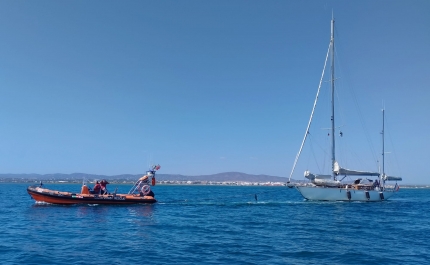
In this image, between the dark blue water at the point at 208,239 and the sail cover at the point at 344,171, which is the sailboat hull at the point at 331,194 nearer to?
the sail cover at the point at 344,171

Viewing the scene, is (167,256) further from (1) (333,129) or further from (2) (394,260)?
(1) (333,129)

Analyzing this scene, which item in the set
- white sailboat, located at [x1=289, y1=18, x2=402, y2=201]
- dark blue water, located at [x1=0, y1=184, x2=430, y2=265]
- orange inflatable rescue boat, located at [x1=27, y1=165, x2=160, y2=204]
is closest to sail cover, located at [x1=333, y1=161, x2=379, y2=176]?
white sailboat, located at [x1=289, y1=18, x2=402, y2=201]

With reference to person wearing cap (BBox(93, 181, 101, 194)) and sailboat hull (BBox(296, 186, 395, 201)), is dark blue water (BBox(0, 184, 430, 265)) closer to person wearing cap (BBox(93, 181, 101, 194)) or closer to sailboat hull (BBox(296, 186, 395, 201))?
person wearing cap (BBox(93, 181, 101, 194))

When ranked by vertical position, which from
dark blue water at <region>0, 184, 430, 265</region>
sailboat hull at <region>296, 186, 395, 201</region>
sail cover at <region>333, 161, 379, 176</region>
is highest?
sail cover at <region>333, 161, 379, 176</region>

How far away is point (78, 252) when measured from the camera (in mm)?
18266

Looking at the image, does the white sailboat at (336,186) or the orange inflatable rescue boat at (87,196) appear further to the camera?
the white sailboat at (336,186)

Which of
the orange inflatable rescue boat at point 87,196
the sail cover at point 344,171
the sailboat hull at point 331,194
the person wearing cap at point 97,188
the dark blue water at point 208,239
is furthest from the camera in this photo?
the sail cover at point 344,171

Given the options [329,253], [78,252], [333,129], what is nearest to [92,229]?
[78,252]

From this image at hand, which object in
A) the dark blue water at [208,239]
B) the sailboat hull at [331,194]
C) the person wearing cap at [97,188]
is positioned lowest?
the dark blue water at [208,239]

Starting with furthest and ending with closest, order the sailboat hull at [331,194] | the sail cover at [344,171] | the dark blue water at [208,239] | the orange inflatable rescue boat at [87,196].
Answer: the sail cover at [344,171] → the sailboat hull at [331,194] → the orange inflatable rescue boat at [87,196] → the dark blue water at [208,239]

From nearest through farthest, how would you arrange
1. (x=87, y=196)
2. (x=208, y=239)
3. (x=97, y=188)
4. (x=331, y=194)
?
(x=208, y=239), (x=87, y=196), (x=97, y=188), (x=331, y=194)

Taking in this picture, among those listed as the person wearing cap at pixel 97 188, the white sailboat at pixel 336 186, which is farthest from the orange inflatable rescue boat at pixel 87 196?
the white sailboat at pixel 336 186

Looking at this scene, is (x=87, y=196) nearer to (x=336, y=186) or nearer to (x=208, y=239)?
(x=208, y=239)

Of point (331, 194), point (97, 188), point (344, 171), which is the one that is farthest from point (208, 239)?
point (344, 171)
